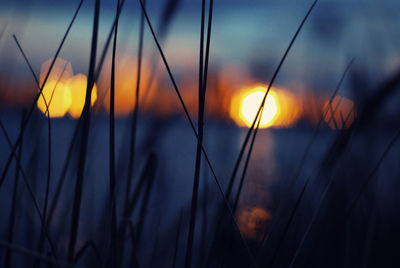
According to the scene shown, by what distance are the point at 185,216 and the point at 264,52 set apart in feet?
2.51

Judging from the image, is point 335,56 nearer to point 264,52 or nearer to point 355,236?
point 264,52

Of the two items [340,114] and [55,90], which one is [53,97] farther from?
[340,114]

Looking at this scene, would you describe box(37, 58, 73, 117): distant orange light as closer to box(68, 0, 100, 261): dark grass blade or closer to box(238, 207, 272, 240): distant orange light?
box(68, 0, 100, 261): dark grass blade

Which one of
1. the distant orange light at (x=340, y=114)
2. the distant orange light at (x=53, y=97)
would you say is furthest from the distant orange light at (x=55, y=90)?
the distant orange light at (x=340, y=114)

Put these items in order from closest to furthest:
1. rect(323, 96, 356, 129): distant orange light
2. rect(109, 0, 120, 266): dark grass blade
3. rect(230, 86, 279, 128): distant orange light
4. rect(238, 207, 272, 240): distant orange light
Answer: rect(109, 0, 120, 266): dark grass blade, rect(323, 96, 356, 129): distant orange light, rect(238, 207, 272, 240): distant orange light, rect(230, 86, 279, 128): distant orange light

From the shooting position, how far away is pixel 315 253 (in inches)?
27.7

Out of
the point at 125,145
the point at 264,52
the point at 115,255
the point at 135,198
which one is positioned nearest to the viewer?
the point at 115,255

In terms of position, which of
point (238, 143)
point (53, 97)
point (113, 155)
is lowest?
point (113, 155)

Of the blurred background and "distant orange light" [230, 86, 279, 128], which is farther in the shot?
"distant orange light" [230, 86, 279, 128]

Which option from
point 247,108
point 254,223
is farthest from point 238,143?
point 254,223

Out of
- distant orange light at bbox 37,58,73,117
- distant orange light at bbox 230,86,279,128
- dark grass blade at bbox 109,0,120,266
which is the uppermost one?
distant orange light at bbox 230,86,279,128

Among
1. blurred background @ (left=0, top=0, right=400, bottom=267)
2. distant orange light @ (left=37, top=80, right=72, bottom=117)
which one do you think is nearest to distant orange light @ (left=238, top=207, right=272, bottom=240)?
blurred background @ (left=0, top=0, right=400, bottom=267)

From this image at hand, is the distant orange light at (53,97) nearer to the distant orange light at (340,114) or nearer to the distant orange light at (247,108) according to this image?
the distant orange light at (340,114)

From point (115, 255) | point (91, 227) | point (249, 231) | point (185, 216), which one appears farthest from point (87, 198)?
point (115, 255)
